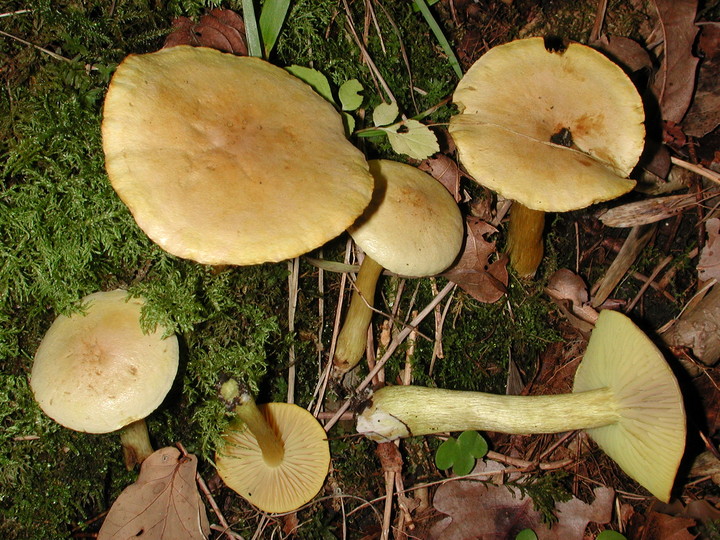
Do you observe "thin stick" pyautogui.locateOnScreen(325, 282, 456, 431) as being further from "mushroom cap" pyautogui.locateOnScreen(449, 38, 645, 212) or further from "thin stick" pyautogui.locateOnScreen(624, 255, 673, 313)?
"thin stick" pyautogui.locateOnScreen(624, 255, 673, 313)

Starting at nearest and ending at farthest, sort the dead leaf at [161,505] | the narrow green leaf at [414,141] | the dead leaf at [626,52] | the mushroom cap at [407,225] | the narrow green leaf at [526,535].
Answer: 1. the mushroom cap at [407,225]
2. the dead leaf at [161,505]
3. the narrow green leaf at [414,141]
4. the narrow green leaf at [526,535]
5. the dead leaf at [626,52]

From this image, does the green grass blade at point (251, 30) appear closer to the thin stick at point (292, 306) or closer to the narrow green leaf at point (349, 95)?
the narrow green leaf at point (349, 95)

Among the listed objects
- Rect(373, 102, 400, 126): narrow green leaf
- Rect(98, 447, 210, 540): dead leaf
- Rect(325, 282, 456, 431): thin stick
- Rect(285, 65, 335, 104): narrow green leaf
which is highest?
Rect(285, 65, 335, 104): narrow green leaf

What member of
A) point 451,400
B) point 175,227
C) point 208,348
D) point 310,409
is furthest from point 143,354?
point 451,400

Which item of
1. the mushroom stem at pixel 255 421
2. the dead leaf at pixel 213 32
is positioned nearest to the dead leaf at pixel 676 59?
the dead leaf at pixel 213 32

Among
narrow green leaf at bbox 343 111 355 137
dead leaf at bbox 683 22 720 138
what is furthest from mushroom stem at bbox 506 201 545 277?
dead leaf at bbox 683 22 720 138
